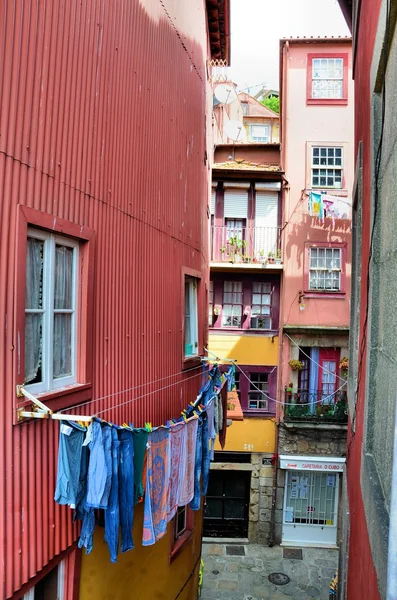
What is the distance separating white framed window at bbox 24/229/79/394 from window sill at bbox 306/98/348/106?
1710cm

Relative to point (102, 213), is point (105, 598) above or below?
below

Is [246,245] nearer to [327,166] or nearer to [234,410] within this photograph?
[327,166]

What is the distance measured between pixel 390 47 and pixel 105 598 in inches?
293

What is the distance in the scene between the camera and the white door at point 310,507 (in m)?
19.8

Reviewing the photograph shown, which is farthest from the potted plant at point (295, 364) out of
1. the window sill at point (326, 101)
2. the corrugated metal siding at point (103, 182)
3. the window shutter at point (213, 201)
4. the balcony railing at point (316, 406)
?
the window sill at point (326, 101)

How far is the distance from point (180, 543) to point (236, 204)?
1380 centimetres

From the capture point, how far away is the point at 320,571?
1758cm

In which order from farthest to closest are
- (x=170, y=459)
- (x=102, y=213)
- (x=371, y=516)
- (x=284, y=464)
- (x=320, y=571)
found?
1. (x=284, y=464)
2. (x=320, y=571)
3. (x=170, y=459)
4. (x=102, y=213)
5. (x=371, y=516)

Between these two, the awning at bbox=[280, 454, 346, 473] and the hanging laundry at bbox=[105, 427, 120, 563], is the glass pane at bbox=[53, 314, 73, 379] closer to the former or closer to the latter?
the hanging laundry at bbox=[105, 427, 120, 563]

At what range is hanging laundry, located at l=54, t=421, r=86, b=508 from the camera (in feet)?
16.5

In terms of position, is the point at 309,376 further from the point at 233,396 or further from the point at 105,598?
the point at 105,598

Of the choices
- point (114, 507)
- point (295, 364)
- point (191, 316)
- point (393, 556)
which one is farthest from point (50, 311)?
point (295, 364)

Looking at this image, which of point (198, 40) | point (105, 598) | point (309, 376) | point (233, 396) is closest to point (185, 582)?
point (105, 598)

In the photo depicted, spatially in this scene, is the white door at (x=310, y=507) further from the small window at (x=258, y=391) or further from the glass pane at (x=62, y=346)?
the glass pane at (x=62, y=346)
